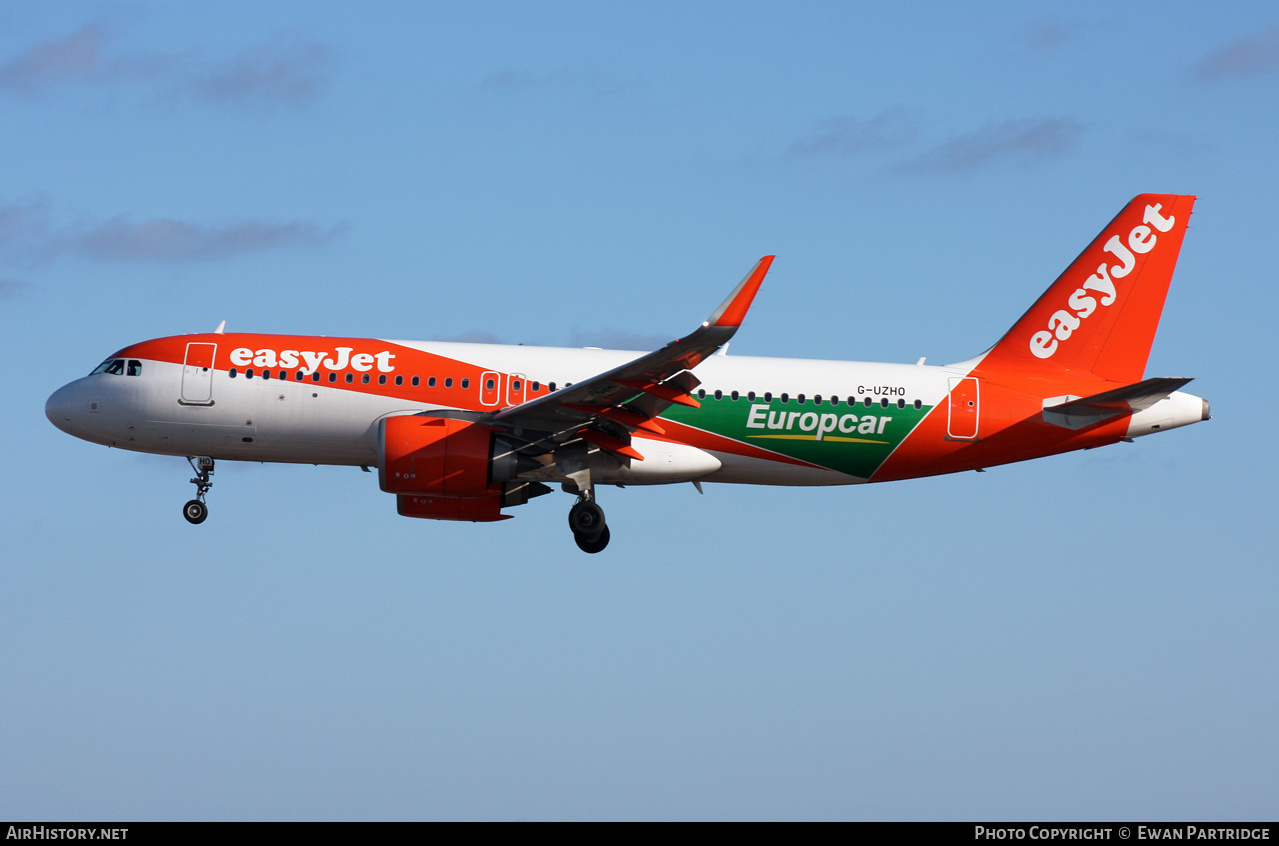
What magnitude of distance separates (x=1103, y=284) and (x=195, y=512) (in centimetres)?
2411

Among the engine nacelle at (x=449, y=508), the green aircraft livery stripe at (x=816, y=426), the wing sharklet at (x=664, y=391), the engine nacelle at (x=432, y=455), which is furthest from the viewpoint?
the engine nacelle at (x=449, y=508)

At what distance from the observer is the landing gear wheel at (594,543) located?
39.6m

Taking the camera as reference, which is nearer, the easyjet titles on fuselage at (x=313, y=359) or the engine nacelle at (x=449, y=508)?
the easyjet titles on fuselage at (x=313, y=359)

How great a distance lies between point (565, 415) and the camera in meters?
37.3

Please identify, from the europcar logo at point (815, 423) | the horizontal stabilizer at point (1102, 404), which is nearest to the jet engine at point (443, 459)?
the europcar logo at point (815, 423)

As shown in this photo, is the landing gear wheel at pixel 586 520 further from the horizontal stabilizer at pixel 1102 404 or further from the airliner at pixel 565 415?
the horizontal stabilizer at pixel 1102 404

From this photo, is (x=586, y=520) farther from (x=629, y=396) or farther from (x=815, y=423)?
(x=815, y=423)

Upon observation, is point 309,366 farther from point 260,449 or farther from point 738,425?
point 738,425

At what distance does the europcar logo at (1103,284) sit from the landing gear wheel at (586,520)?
12150mm

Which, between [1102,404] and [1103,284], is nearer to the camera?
[1102,404]

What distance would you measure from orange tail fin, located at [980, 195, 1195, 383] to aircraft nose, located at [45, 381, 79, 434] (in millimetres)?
22900

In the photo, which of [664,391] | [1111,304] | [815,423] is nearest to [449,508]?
[664,391]

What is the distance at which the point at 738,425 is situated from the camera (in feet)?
129

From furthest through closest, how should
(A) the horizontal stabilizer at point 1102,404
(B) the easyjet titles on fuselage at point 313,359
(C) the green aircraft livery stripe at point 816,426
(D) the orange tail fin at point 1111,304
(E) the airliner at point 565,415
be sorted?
(D) the orange tail fin at point 1111,304
(C) the green aircraft livery stripe at point 816,426
(B) the easyjet titles on fuselage at point 313,359
(A) the horizontal stabilizer at point 1102,404
(E) the airliner at point 565,415
